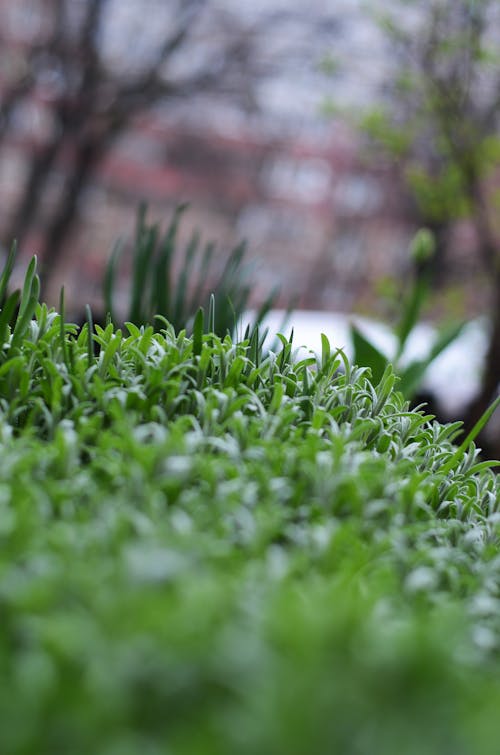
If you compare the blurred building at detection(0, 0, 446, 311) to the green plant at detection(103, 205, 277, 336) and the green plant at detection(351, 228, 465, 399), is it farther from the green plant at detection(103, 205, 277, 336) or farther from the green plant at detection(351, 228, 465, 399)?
the green plant at detection(103, 205, 277, 336)

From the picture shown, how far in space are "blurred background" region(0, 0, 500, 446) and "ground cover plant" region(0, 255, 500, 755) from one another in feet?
1.98

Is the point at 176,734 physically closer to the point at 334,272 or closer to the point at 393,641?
the point at 393,641

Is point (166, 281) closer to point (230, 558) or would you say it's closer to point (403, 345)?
point (403, 345)

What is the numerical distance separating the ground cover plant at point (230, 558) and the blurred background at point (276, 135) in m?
0.60

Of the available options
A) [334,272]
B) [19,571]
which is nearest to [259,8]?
[334,272]

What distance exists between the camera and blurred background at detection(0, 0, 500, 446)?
354 cm

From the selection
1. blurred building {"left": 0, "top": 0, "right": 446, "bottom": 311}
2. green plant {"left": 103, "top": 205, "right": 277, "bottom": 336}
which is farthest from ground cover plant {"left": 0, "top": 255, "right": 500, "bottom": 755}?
blurred building {"left": 0, "top": 0, "right": 446, "bottom": 311}

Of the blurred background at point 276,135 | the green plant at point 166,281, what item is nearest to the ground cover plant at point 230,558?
the green plant at point 166,281

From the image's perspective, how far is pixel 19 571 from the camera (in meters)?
0.48

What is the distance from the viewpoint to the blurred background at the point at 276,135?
354 cm

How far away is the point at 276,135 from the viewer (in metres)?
7.89

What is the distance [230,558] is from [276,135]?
7767 millimetres

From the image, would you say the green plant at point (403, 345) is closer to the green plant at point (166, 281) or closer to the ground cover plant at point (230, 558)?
the green plant at point (166, 281)

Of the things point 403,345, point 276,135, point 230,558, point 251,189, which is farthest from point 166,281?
point 251,189
